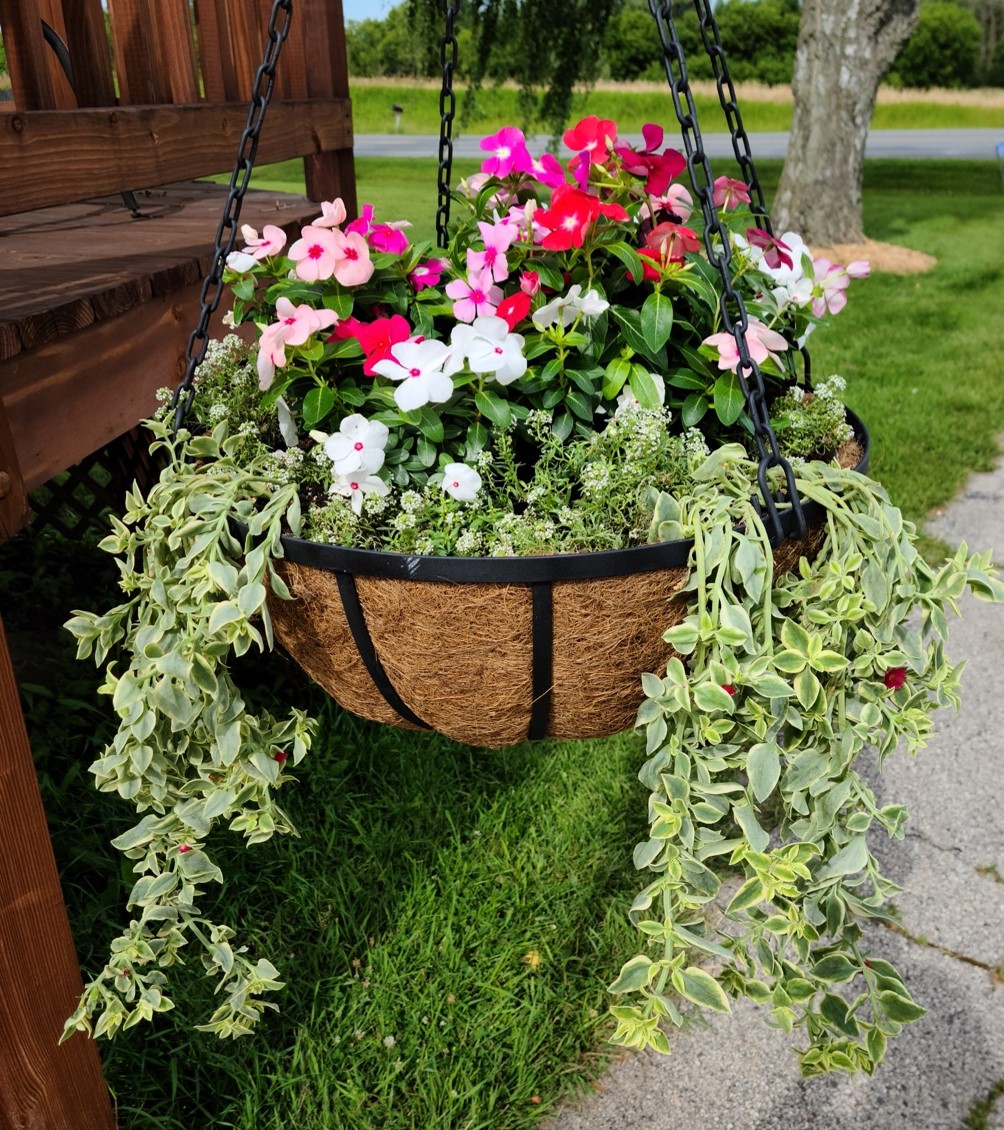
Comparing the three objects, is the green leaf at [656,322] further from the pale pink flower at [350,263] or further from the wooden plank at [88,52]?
the wooden plank at [88,52]

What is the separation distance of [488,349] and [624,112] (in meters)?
25.8

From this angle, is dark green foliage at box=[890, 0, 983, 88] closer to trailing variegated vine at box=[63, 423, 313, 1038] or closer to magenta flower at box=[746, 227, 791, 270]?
magenta flower at box=[746, 227, 791, 270]

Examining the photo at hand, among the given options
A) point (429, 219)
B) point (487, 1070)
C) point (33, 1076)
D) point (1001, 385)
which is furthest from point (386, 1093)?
point (429, 219)

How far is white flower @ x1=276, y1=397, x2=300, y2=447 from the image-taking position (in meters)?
1.32

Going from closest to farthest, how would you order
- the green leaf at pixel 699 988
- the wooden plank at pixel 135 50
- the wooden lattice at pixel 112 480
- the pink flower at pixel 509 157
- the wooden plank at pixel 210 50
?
1. the green leaf at pixel 699 988
2. the pink flower at pixel 509 157
3. the wooden plank at pixel 135 50
4. the wooden plank at pixel 210 50
5. the wooden lattice at pixel 112 480

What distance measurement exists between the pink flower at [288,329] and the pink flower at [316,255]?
0.04 m

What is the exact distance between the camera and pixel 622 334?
130 centimetres

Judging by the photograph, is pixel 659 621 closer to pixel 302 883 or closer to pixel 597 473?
pixel 597 473

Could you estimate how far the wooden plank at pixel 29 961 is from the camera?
1.22m

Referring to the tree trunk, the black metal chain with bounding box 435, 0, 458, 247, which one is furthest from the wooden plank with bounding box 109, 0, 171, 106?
the tree trunk

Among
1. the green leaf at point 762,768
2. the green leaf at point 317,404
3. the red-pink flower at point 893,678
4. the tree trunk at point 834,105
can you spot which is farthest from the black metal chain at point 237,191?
the tree trunk at point 834,105

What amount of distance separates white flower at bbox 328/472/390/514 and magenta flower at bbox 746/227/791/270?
65 centimetres

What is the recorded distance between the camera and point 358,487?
1.19 metres

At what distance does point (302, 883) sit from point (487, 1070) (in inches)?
21.6
